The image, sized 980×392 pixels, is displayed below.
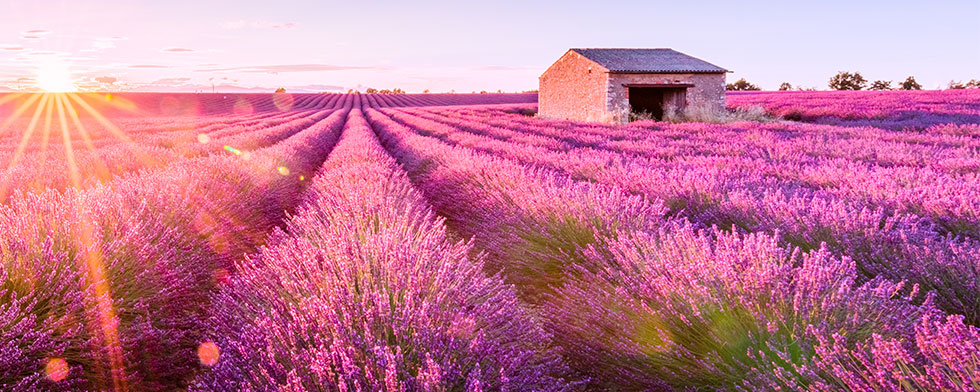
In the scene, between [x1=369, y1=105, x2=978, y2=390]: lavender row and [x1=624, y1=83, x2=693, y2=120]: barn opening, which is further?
[x1=624, y1=83, x2=693, y2=120]: barn opening

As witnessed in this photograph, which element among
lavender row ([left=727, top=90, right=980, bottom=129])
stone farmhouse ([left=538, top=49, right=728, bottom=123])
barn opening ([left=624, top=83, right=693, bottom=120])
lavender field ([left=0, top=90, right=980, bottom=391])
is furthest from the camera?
barn opening ([left=624, top=83, right=693, bottom=120])

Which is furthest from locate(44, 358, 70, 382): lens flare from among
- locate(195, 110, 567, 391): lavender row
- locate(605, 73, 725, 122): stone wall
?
locate(605, 73, 725, 122): stone wall

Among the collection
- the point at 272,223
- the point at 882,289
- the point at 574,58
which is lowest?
the point at 272,223

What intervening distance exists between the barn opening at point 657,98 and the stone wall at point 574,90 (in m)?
1.20

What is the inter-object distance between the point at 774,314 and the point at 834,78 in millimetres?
55007

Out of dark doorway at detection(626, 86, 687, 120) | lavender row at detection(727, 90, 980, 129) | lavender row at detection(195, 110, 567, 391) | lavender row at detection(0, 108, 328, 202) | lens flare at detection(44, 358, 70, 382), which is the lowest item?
lens flare at detection(44, 358, 70, 382)

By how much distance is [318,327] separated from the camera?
5.55 ft

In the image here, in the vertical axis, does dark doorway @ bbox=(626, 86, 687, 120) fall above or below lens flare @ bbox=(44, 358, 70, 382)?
above

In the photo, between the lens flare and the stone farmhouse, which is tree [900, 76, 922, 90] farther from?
the lens flare

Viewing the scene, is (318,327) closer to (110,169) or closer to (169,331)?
(169,331)

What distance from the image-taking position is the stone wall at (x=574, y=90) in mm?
20000

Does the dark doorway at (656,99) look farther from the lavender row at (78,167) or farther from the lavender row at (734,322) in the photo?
the lavender row at (734,322)

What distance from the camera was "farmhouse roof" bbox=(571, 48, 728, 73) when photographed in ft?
65.6

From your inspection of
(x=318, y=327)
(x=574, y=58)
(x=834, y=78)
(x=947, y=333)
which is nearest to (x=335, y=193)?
(x=318, y=327)
